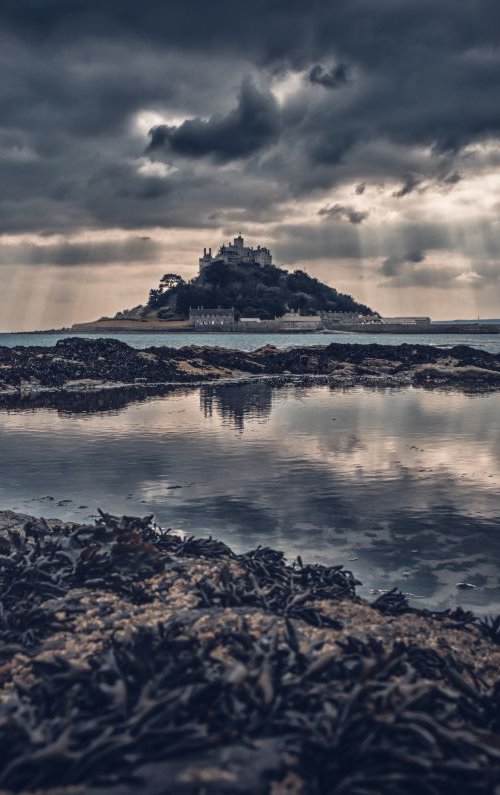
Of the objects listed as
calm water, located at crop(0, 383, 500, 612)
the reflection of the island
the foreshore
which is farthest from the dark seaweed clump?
the foreshore

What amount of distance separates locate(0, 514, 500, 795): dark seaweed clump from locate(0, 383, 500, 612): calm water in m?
2.40

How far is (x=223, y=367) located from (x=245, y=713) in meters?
49.5

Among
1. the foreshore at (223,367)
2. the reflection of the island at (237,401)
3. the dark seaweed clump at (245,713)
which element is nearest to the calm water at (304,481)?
the reflection of the island at (237,401)

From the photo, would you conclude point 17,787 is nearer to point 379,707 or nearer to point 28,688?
point 28,688

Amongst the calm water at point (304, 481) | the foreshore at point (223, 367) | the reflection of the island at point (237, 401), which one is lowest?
the calm water at point (304, 481)

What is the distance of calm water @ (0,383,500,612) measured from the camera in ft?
33.2

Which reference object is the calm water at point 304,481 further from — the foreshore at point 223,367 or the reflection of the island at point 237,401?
the foreshore at point 223,367

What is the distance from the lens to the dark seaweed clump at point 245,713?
15.1 feet

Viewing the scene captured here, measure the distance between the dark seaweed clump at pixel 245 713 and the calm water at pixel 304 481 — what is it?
2.40m

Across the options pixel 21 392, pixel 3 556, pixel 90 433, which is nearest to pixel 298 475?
pixel 3 556

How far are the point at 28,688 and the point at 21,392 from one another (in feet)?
114

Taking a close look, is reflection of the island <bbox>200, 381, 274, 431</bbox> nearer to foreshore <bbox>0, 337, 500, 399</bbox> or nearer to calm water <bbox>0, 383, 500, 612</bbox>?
calm water <bbox>0, 383, 500, 612</bbox>

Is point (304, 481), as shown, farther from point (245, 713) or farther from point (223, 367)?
point (223, 367)

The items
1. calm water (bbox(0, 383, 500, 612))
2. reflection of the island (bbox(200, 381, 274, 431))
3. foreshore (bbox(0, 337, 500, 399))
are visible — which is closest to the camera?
calm water (bbox(0, 383, 500, 612))
